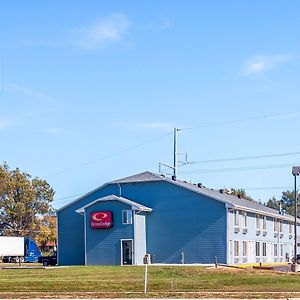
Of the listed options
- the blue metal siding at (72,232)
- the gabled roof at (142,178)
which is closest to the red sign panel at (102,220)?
the blue metal siding at (72,232)

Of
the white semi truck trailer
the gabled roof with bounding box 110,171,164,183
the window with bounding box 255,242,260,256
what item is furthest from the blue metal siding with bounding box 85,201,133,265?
the white semi truck trailer

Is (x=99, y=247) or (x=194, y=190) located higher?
(x=194, y=190)

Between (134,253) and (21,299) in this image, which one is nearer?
(21,299)

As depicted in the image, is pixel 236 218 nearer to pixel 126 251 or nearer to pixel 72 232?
pixel 126 251

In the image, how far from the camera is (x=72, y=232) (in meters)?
67.9

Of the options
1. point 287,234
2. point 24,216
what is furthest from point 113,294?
point 24,216

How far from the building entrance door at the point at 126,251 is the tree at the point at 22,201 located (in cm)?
4660

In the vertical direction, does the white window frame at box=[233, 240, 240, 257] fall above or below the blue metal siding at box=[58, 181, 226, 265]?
below

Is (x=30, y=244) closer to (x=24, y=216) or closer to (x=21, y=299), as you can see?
(x=24, y=216)

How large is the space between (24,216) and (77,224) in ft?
145

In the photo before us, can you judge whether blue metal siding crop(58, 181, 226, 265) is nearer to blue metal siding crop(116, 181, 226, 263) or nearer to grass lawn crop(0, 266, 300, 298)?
blue metal siding crop(116, 181, 226, 263)

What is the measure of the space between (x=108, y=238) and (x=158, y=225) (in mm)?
4609

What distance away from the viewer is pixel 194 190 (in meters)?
62.4

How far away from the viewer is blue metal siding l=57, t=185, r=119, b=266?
6688cm
